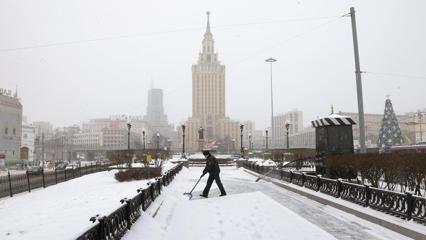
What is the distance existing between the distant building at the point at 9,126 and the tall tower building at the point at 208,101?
94.2 metres

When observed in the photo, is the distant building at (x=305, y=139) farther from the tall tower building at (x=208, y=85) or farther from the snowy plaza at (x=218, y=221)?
the snowy plaza at (x=218, y=221)

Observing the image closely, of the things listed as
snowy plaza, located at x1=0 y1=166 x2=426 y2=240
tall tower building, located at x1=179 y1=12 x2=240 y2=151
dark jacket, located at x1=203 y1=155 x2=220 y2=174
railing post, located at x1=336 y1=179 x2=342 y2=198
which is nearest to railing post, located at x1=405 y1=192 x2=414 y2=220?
snowy plaza, located at x1=0 y1=166 x2=426 y2=240

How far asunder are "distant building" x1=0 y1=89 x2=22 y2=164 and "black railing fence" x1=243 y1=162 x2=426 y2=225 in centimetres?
7367

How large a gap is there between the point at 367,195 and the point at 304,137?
147951 millimetres

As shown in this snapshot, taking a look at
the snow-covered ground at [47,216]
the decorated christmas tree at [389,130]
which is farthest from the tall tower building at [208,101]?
the snow-covered ground at [47,216]

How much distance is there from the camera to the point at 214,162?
13.7 m

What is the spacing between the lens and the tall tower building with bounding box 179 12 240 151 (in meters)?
170

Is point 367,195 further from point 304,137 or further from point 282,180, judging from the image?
point 304,137

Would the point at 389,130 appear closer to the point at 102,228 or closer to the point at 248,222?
the point at 248,222

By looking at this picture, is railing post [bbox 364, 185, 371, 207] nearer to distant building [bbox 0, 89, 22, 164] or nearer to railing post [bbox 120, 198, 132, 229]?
railing post [bbox 120, 198, 132, 229]

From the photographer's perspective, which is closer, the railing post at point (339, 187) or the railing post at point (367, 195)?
the railing post at point (367, 195)

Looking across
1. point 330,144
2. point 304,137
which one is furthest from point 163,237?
point 304,137

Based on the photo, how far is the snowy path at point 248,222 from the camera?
7.93 m

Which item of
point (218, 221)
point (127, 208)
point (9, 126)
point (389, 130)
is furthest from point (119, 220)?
point (9, 126)
